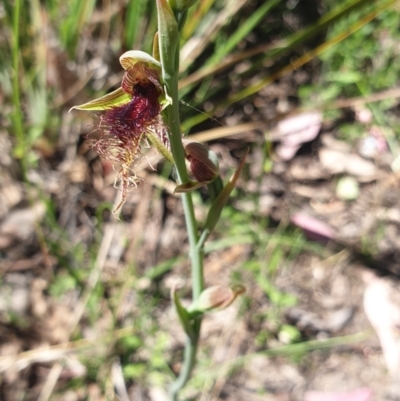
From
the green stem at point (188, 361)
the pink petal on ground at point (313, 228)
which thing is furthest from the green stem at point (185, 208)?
the pink petal on ground at point (313, 228)

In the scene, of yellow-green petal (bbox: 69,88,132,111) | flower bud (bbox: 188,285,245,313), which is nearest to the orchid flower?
yellow-green petal (bbox: 69,88,132,111)

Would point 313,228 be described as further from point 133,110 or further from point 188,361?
point 133,110

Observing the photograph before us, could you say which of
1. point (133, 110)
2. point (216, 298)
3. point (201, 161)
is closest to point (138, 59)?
point (133, 110)

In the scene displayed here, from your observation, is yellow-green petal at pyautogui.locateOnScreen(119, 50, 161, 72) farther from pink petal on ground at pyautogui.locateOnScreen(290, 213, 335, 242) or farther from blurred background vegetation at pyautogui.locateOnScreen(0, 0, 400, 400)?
pink petal on ground at pyautogui.locateOnScreen(290, 213, 335, 242)

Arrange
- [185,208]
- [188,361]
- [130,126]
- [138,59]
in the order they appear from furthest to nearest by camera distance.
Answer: [188,361], [185,208], [130,126], [138,59]

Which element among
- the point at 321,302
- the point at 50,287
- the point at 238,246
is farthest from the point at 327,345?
the point at 50,287
